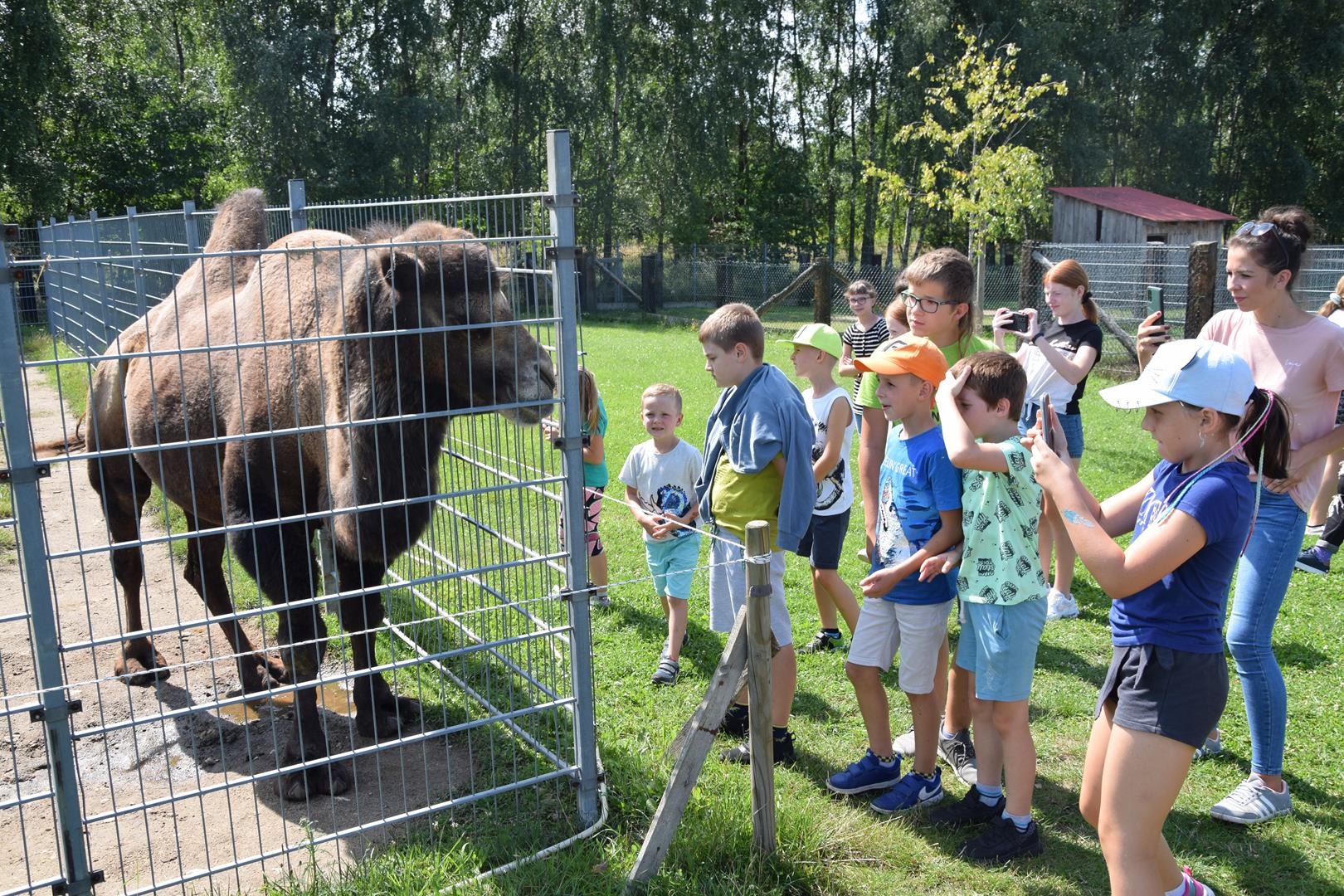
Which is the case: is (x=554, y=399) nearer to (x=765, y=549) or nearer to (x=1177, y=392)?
(x=765, y=549)

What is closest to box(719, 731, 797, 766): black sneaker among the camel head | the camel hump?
the camel head

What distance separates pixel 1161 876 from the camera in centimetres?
291

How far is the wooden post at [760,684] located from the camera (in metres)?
3.20

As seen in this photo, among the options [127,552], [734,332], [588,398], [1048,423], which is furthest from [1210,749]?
[127,552]

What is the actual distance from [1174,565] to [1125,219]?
109 ft

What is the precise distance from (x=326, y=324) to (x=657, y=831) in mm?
2333

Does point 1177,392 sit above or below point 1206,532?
above

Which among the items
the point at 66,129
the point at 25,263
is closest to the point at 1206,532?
the point at 25,263

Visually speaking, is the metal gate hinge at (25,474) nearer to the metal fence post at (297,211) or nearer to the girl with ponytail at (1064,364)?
the metal fence post at (297,211)

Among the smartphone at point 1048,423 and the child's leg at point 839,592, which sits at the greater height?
the smartphone at point 1048,423

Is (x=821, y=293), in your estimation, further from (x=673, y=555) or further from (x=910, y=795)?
(x=910, y=795)

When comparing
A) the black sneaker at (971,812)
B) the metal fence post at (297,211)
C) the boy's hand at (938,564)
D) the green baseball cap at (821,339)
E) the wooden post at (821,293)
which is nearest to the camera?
the boy's hand at (938,564)

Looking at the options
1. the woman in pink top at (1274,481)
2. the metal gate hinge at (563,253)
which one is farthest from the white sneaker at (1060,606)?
the metal gate hinge at (563,253)

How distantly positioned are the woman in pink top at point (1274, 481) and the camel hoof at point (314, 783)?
351 cm
